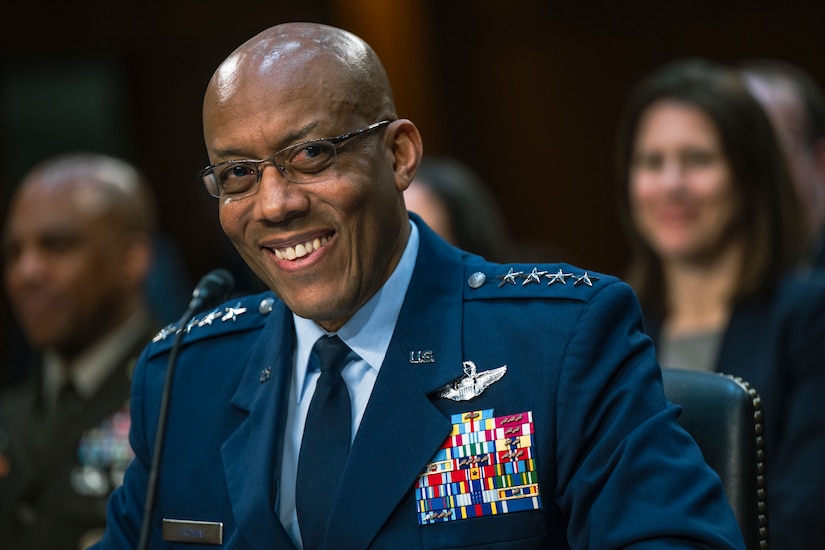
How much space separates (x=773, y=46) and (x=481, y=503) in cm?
448

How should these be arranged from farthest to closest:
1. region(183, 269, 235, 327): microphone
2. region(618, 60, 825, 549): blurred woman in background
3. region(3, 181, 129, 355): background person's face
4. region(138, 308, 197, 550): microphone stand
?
region(3, 181, 129, 355): background person's face → region(618, 60, 825, 549): blurred woman in background → region(183, 269, 235, 327): microphone → region(138, 308, 197, 550): microphone stand

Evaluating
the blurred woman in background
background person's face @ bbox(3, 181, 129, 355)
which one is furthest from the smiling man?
background person's face @ bbox(3, 181, 129, 355)

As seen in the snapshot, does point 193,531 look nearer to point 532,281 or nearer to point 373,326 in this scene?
point 373,326

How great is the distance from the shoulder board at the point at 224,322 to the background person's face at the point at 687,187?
1.46 meters

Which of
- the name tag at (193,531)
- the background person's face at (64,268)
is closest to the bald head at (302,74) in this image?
the name tag at (193,531)

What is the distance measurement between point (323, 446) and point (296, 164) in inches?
16.4

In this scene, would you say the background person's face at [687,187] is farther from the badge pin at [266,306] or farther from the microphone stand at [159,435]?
the microphone stand at [159,435]

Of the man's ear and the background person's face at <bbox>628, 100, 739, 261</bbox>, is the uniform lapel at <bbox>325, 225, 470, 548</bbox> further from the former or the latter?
the background person's face at <bbox>628, 100, 739, 261</bbox>

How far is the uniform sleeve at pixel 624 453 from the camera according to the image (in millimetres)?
1498

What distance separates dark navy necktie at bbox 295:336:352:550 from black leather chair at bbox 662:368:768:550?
0.55 m

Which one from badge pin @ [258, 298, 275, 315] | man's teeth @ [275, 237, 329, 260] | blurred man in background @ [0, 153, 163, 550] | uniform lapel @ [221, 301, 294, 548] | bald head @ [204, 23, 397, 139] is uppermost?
bald head @ [204, 23, 397, 139]

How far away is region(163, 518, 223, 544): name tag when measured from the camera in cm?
180

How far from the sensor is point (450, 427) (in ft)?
5.52

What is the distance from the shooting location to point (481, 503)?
1.66 meters
